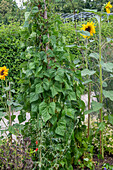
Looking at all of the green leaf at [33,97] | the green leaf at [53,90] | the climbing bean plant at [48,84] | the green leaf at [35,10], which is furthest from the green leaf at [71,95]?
the green leaf at [35,10]

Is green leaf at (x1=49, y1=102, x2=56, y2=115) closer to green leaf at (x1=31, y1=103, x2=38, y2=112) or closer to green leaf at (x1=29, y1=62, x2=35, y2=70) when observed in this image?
green leaf at (x1=31, y1=103, x2=38, y2=112)

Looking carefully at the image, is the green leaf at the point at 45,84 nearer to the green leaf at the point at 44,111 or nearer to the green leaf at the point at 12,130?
the green leaf at the point at 44,111

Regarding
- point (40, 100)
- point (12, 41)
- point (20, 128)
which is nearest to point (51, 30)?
point (40, 100)

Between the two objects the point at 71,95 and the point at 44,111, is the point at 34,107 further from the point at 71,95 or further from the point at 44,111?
the point at 71,95

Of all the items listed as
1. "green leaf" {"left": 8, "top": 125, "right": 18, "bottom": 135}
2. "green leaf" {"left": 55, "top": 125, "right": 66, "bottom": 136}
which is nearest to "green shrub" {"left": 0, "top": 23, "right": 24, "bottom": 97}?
"green leaf" {"left": 8, "top": 125, "right": 18, "bottom": 135}

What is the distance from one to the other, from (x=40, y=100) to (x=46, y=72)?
246mm

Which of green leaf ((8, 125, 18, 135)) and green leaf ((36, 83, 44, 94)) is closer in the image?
green leaf ((36, 83, 44, 94))

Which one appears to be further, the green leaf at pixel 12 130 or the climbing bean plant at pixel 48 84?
the green leaf at pixel 12 130

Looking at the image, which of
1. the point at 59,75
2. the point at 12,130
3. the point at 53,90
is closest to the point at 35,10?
the point at 59,75

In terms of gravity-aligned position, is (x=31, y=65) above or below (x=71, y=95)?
above

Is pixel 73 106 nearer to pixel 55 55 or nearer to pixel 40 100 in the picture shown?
pixel 40 100

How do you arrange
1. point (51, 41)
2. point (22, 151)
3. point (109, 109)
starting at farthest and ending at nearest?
point (109, 109), point (51, 41), point (22, 151)

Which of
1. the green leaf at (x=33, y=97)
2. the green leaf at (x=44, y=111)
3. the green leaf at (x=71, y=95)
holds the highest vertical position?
the green leaf at (x=33, y=97)

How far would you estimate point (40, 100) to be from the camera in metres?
1.80
